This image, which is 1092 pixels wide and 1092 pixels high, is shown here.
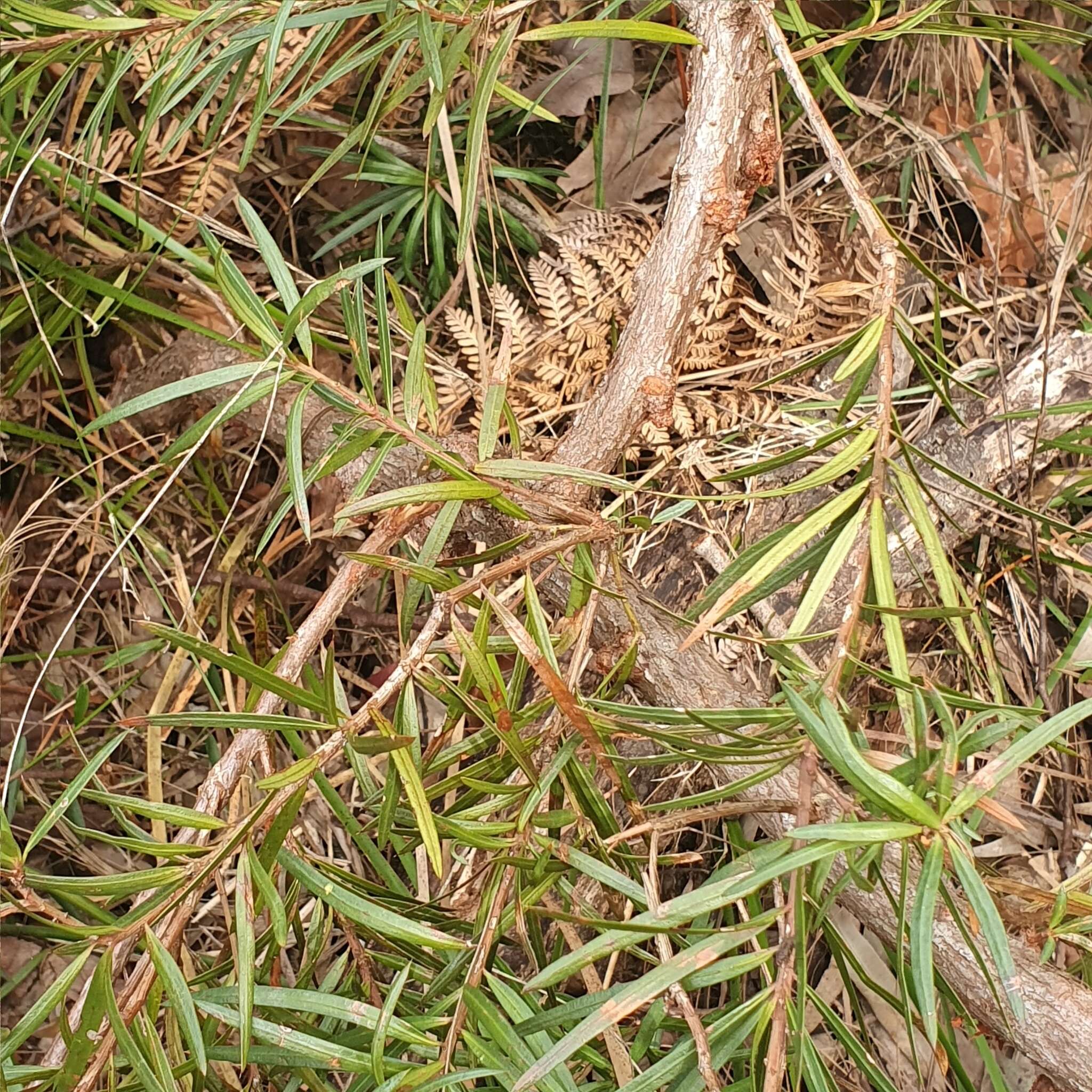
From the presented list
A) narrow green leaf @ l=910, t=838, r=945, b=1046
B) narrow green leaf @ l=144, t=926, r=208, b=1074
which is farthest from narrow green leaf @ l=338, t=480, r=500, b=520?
narrow green leaf @ l=910, t=838, r=945, b=1046

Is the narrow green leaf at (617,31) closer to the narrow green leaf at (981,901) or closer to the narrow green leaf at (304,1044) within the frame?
the narrow green leaf at (981,901)

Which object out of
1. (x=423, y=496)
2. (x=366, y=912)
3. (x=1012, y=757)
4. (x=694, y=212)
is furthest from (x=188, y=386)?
(x=1012, y=757)

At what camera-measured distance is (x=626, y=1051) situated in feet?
3.31

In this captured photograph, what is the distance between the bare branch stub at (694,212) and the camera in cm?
120

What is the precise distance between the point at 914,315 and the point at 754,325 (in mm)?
316

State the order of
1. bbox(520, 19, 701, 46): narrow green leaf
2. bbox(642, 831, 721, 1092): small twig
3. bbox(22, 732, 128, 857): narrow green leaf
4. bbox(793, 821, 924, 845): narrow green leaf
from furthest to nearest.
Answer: bbox(520, 19, 701, 46): narrow green leaf, bbox(22, 732, 128, 857): narrow green leaf, bbox(642, 831, 721, 1092): small twig, bbox(793, 821, 924, 845): narrow green leaf

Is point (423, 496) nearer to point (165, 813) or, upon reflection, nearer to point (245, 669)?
point (245, 669)

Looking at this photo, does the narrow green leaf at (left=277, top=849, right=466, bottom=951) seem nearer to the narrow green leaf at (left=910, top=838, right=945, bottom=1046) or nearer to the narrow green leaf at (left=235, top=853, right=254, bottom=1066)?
the narrow green leaf at (left=235, top=853, right=254, bottom=1066)

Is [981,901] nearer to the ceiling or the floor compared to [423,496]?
nearer to the floor

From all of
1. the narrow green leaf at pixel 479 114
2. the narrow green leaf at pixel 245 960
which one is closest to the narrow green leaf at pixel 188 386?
the narrow green leaf at pixel 479 114

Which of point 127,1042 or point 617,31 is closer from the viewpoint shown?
point 127,1042

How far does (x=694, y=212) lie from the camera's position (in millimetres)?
1225

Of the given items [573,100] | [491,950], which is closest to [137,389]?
[573,100]

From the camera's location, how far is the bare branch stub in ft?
3.92
